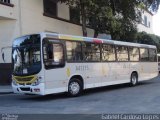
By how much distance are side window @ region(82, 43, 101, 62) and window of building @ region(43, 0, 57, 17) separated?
1000cm

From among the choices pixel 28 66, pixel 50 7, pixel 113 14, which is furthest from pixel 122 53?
pixel 50 7

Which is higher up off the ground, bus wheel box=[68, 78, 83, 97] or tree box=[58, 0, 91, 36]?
tree box=[58, 0, 91, 36]

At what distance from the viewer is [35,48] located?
605 inches

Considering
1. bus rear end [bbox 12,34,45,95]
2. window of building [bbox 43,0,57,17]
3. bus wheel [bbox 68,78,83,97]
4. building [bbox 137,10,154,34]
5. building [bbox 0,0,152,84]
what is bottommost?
bus wheel [bbox 68,78,83,97]

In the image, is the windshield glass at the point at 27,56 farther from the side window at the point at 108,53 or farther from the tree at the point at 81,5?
the tree at the point at 81,5

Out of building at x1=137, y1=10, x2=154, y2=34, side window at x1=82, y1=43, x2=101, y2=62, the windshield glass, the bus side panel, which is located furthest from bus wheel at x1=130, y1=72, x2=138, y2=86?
building at x1=137, y1=10, x2=154, y2=34

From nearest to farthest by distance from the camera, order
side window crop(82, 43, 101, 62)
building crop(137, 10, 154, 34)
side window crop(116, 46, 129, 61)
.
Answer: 1. side window crop(82, 43, 101, 62)
2. side window crop(116, 46, 129, 61)
3. building crop(137, 10, 154, 34)

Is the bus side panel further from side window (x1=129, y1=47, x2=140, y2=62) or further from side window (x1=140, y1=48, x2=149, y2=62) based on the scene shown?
side window (x1=140, y1=48, x2=149, y2=62)

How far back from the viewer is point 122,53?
818 inches

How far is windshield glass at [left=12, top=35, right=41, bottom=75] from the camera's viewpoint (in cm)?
1521

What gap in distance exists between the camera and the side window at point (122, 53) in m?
20.3

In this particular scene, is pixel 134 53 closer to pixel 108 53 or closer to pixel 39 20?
pixel 108 53

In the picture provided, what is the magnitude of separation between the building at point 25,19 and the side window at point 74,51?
8116 mm

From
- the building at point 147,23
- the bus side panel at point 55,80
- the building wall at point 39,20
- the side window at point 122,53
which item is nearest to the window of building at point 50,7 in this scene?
the building wall at point 39,20
